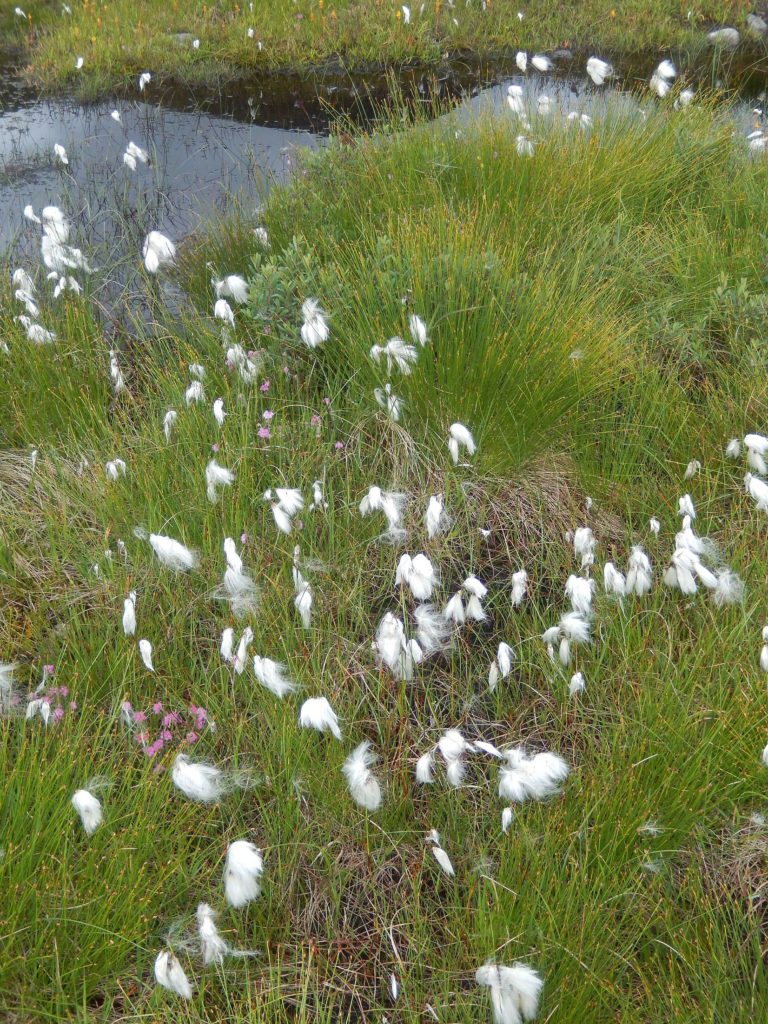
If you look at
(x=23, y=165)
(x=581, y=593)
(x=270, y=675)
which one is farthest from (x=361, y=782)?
(x=23, y=165)

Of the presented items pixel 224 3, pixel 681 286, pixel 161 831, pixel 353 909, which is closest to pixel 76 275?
pixel 681 286

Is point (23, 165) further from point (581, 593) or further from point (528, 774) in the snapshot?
point (528, 774)

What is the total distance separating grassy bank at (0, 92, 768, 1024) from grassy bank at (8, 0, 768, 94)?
5.12m

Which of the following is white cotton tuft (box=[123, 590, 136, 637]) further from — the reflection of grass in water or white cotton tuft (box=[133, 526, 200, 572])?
the reflection of grass in water

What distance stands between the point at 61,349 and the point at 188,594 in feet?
5.29

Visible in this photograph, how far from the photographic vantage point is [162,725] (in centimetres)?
216

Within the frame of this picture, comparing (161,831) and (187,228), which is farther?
(187,228)

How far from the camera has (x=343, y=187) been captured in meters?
4.47

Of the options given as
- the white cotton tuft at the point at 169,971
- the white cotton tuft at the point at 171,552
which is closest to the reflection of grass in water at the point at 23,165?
the white cotton tuft at the point at 171,552

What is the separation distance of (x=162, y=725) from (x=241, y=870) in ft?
2.43

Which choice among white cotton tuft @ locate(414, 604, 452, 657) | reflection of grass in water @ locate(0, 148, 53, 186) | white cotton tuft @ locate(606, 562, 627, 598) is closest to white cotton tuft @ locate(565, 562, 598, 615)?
white cotton tuft @ locate(606, 562, 627, 598)

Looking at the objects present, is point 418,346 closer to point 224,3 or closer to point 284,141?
point 284,141

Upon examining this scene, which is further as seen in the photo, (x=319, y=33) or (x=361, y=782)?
(x=319, y=33)

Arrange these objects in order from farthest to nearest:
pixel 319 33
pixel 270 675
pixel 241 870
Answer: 1. pixel 319 33
2. pixel 270 675
3. pixel 241 870
